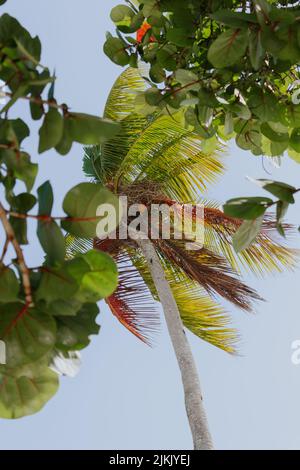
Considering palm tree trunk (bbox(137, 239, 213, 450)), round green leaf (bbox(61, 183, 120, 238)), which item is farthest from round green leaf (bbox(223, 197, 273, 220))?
palm tree trunk (bbox(137, 239, 213, 450))

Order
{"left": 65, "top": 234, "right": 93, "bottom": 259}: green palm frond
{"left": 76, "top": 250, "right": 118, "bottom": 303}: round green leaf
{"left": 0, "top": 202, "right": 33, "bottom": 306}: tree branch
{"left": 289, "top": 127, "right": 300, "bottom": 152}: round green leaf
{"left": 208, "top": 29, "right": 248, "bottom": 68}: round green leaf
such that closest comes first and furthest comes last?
{"left": 0, "top": 202, "right": 33, "bottom": 306}: tree branch < {"left": 76, "top": 250, "right": 118, "bottom": 303}: round green leaf < {"left": 208, "top": 29, "right": 248, "bottom": 68}: round green leaf < {"left": 289, "top": 127, "right": 300, "bottom": 152}: round green leaf < {"left": 65, "top": 234, "right": 93, "bottom": 259}: green palm frond

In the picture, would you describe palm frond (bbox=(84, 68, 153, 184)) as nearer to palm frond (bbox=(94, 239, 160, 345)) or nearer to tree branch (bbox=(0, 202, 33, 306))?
palm frond (bbox=(94, 239, 160, 345))

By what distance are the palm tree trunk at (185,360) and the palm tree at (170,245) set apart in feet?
0.05

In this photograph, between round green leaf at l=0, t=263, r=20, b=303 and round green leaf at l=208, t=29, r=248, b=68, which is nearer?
round green leaf at l=0, t=263, r=20, b=303

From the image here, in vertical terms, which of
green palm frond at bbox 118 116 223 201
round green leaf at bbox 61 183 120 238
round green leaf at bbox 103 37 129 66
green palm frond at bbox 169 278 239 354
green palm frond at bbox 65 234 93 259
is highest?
green palm frond at bbox 118 116 223 201

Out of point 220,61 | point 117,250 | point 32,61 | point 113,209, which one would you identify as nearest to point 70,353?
point 113,209

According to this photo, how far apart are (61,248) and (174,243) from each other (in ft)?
29.4

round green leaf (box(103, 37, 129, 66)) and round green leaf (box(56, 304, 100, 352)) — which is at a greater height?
round green leaf (box(103, 37, 129, 66))

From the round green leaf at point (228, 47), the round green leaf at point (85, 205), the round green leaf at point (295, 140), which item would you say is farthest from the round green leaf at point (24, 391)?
the round green leaf at point (295, 140)

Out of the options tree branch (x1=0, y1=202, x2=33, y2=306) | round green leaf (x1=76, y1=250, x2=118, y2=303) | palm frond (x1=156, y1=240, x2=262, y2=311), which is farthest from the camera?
palm frond (x1=156, y1=240, x2=262, y2=311)

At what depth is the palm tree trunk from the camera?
7.07m

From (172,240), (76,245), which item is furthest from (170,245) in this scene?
(76,245)

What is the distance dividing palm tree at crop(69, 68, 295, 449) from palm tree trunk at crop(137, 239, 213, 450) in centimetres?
2

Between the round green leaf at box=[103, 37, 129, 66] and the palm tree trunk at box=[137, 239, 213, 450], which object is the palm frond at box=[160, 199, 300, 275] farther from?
the round green leaf at box=[103, 37, 129, 66]
